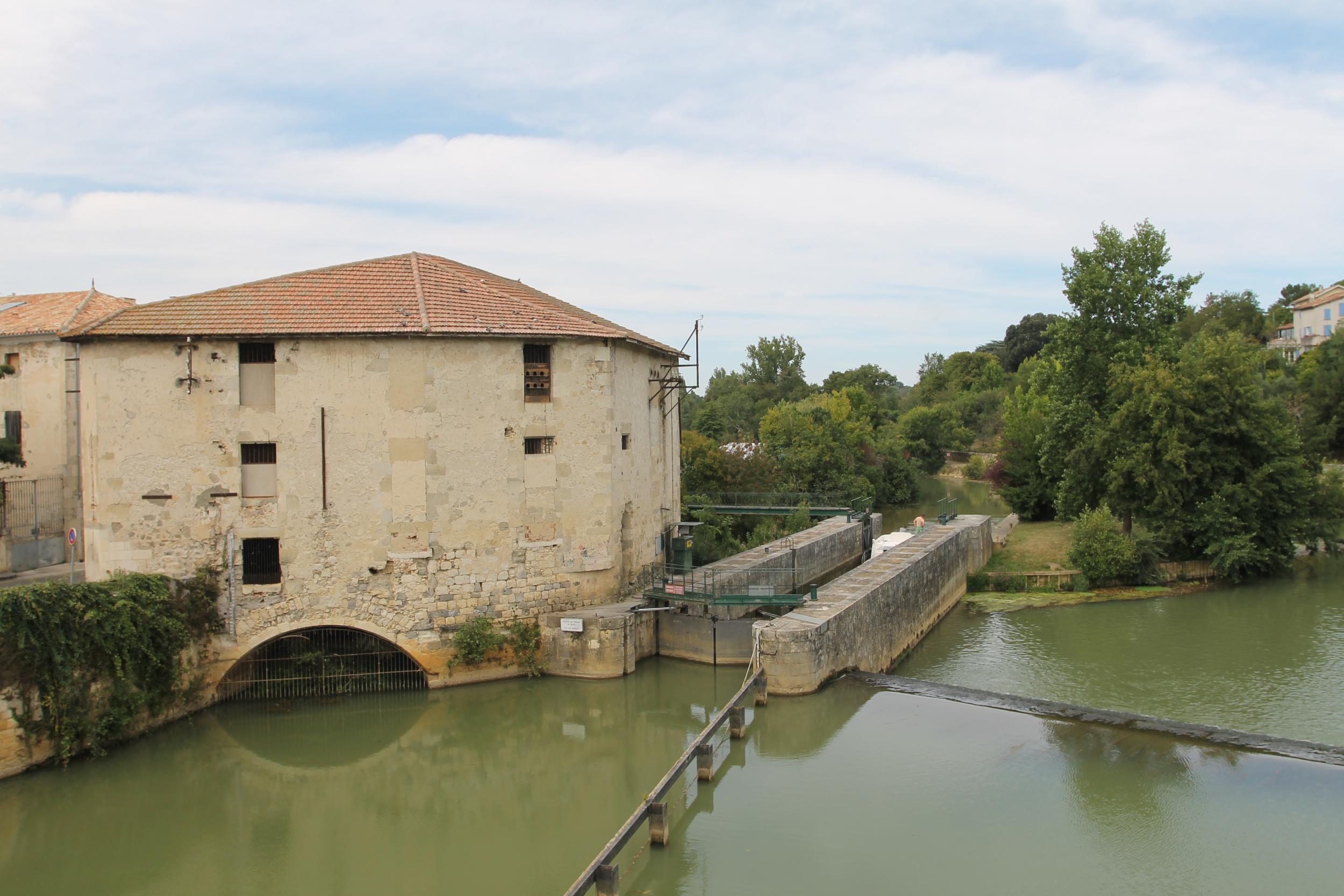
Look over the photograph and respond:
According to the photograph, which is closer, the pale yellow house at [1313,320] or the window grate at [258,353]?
the window grate at [258,353]

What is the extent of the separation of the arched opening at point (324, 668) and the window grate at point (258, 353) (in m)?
4.59

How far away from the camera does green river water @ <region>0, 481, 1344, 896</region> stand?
9.84m

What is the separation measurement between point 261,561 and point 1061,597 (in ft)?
64.4

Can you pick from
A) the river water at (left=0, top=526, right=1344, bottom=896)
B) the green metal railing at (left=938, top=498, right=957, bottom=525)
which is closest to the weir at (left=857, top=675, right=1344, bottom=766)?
the river water at (left=0, top=526, right=1344, bottom=896)

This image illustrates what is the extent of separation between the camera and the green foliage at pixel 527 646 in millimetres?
15977

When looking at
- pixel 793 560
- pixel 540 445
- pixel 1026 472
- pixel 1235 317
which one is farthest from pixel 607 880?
pixel 1235 317

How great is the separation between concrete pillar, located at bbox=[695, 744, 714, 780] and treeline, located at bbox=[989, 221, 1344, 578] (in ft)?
62.5

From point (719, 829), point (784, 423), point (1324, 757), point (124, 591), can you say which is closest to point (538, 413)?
point (124, 591)

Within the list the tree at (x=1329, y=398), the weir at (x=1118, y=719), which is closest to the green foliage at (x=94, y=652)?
the weir at (x=1118, y=719)

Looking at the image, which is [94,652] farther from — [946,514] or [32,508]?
[946,514]

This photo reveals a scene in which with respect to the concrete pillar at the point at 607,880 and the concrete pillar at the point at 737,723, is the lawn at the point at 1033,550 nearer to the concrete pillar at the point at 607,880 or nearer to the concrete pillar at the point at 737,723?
the concrete pillar at the point at 737,723

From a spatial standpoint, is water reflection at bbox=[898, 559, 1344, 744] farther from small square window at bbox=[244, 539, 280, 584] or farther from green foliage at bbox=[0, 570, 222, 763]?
green foliage at bbox=[0, 570, 222, 763]

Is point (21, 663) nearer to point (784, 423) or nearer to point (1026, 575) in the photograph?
point (1026, 575)

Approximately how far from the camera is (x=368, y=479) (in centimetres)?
1547
